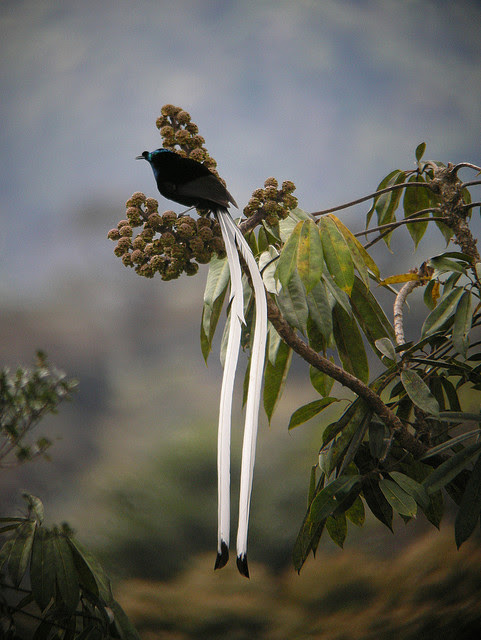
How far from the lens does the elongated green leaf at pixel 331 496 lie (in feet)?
2.51

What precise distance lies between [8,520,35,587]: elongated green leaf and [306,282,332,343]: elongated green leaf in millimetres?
578

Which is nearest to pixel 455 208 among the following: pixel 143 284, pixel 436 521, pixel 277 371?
pixel 277 371

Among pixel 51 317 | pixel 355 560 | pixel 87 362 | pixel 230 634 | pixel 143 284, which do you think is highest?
pixel 143 284

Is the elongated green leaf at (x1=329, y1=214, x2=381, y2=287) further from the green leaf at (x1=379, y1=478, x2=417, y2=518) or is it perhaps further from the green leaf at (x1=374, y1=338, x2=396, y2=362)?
the green leaf at (x1=379, y1=478, x2=417, y2=518)

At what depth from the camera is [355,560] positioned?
130 cm

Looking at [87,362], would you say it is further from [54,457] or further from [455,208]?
[455,208]

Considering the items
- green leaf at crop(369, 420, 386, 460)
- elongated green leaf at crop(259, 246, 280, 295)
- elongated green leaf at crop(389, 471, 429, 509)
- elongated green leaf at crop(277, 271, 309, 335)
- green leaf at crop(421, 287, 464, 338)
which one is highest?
elongated green leaf at crop(259, 246, 280, 295)

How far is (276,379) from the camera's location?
3.24 feet

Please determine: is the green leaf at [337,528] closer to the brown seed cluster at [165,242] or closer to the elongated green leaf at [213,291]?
the elongated green leaf at [213,291]

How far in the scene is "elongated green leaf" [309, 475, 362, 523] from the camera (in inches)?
30.1

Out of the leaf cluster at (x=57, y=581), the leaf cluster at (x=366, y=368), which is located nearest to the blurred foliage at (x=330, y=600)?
the leaf cluster at (x=57, y=581)

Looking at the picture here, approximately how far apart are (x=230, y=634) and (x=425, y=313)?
100cm

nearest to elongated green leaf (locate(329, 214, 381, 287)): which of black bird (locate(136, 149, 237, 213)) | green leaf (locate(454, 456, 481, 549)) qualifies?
black bird (locate(136, 149, 237, 213))

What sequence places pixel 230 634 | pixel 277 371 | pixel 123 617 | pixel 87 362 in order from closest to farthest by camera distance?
pixel 123 617, pixel 277 371, pixel 230 634, pixel 87 362
